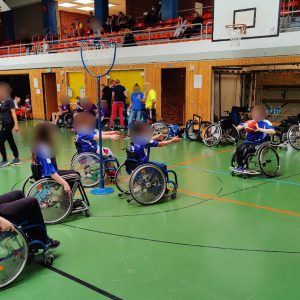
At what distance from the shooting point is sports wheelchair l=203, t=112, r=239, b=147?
8.93 meters

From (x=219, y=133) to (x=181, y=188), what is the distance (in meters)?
3.81

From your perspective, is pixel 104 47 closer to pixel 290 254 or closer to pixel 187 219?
pixel 187 219

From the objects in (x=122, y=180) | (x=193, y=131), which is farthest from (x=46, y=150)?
(x=193, y=131)

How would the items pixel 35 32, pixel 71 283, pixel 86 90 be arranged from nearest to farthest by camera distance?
pixel 71 283, pixel 86 90, pixel 35 32

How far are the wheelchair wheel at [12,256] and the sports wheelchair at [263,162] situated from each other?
4.03 meters

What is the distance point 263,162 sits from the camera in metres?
5.82

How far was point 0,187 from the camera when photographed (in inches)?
220

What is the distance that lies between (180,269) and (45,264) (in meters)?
1.22

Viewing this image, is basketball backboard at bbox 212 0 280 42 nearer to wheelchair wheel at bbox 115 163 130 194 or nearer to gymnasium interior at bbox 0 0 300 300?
gymnasium interior at bbox 0 0 300 300

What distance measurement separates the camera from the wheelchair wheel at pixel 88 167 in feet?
17.8

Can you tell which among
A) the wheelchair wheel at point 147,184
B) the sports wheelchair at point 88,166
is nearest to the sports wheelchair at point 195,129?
the sports wheelchair at point 88,166

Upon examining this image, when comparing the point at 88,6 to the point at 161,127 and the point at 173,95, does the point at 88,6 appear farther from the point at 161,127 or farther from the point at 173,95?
the point at 161,127

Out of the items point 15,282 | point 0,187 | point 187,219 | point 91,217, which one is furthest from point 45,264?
point 0,187

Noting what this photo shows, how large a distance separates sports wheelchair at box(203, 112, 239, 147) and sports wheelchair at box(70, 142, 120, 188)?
4030 millimetres
